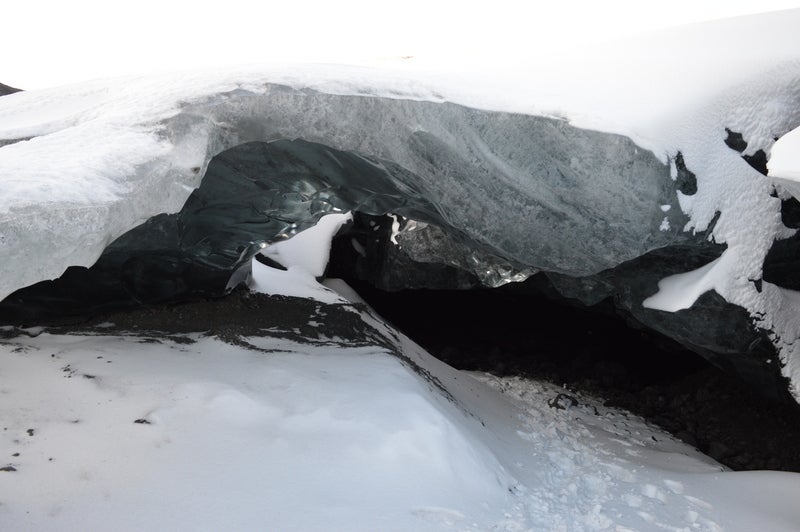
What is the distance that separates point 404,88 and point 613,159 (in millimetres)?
1080

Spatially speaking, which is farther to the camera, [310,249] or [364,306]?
[310,249]

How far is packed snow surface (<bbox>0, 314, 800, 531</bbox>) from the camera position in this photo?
2.51m

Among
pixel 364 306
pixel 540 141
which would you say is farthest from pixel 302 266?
pixel 540 141

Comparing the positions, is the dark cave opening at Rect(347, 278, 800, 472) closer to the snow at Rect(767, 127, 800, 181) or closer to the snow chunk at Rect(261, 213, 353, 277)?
the snow chunk at Rect(261, 213, 353, 277)

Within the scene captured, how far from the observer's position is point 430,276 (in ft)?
16.3

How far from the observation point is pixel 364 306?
4.75 meters

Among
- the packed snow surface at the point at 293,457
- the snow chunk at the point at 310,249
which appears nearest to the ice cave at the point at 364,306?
the packed snow surface at the point at 293,457

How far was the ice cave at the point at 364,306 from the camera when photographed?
102 inches

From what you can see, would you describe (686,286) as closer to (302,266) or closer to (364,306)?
→ (364,306)

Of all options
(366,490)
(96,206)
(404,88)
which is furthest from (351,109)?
(366,490)

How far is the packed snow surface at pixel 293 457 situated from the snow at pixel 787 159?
1.53 m

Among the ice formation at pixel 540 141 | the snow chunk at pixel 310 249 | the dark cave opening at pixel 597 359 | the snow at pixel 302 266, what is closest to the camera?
the ice formation at pixel 540 141

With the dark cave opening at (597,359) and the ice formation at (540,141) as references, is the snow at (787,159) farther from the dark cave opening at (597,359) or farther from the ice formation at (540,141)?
the dark cave opening at (597,359)

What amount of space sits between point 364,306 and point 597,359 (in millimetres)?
2058
